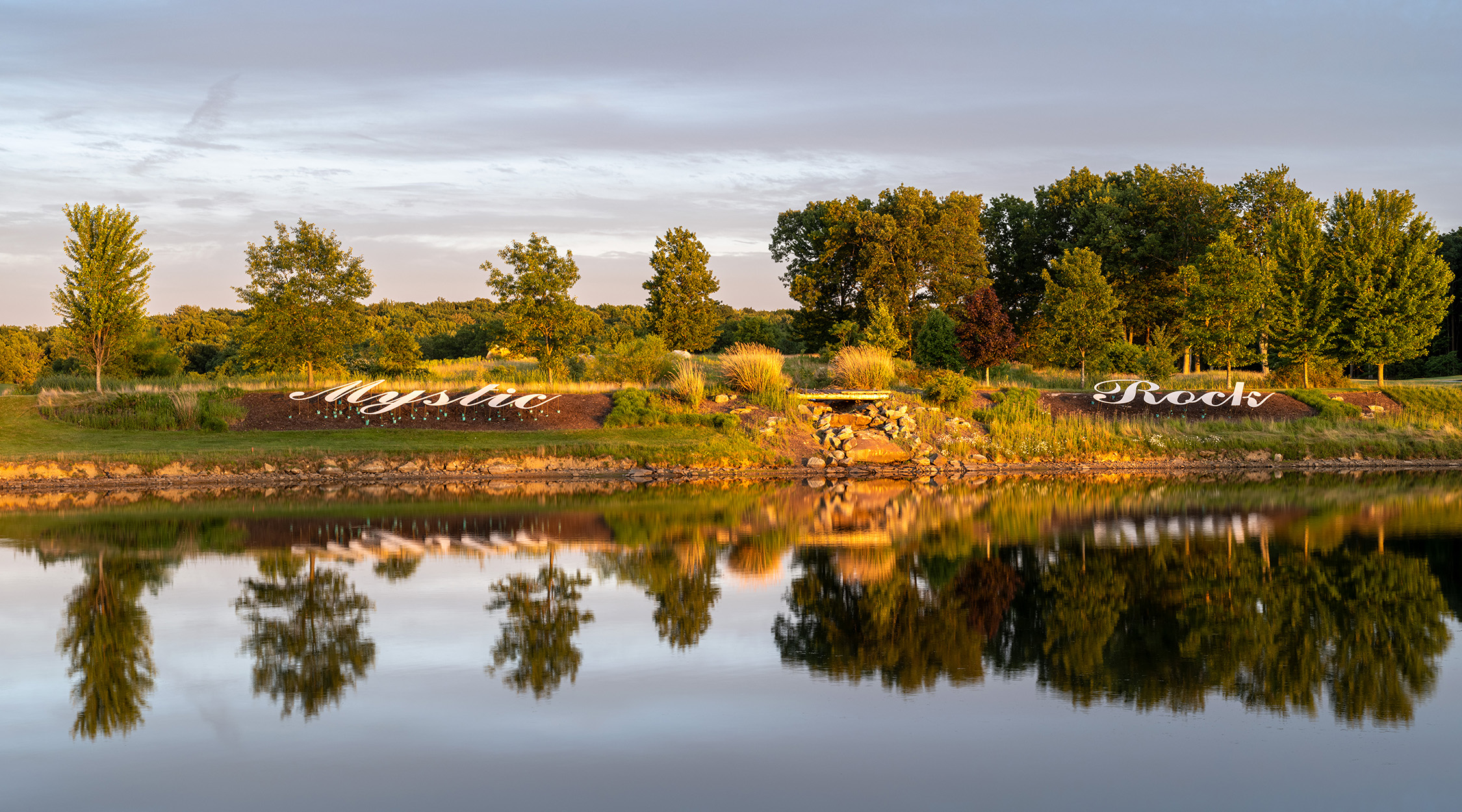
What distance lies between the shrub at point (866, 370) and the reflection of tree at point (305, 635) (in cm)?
2084

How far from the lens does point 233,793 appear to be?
20.9 feet

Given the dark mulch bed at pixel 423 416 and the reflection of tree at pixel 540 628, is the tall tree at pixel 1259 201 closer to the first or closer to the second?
the dark mulch bed at pixel 423 416

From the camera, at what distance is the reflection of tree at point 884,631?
8.85m

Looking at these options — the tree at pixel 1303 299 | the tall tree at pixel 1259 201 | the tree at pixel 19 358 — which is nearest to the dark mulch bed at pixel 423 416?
the tree at pixel 1303 299

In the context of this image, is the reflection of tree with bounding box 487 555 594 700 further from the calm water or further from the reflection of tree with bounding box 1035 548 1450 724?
the reflection of tree with bounding box 1035 548 1450 724

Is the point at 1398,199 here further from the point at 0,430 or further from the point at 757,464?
the point at 0,430

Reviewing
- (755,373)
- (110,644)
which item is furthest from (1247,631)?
(755,373)

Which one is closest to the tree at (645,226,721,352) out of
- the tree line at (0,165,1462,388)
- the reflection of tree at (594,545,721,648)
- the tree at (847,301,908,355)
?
the tree line at (0,165,1462,388)

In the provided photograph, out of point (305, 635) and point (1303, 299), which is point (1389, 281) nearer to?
point (1303, 299)

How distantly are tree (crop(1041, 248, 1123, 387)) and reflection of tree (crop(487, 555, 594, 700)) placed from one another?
2846 cm

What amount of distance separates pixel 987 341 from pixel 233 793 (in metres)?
30.8

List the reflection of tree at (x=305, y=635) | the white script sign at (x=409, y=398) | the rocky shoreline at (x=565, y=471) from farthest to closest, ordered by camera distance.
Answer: the white script sign at (x=409, y=398), the rocky shoreline at (x=565, y=471), the reflection of tree at (x=305, y=635)

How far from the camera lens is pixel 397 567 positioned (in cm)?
1388

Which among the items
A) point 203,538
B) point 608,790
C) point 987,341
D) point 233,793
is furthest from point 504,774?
point 987,341
